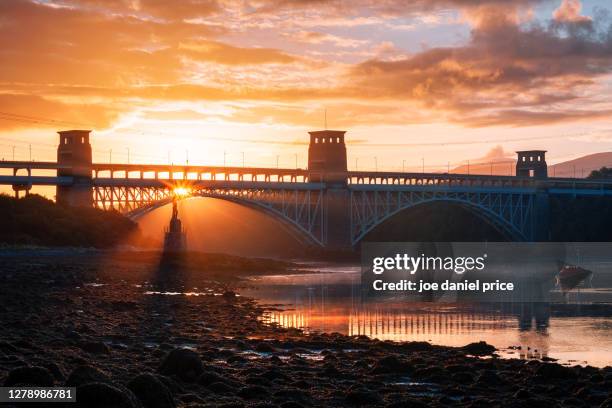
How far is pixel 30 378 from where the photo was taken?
49.2ft

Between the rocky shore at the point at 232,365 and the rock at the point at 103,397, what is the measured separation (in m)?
0.01

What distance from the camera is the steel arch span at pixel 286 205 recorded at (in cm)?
9729

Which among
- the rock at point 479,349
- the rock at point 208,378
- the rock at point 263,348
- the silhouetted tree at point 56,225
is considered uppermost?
the silhouetted tree at point 56,225

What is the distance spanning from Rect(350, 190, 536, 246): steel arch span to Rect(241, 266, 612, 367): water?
55.8m

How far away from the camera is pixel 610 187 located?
156 m

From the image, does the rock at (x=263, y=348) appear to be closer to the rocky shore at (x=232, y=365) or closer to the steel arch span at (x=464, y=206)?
the rocky shore at (x=232, y=365)

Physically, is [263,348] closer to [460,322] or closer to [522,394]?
[522,394]

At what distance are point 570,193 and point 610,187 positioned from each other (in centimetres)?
1698

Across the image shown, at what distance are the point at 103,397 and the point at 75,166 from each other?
3355 inches

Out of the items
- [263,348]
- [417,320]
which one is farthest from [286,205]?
[263,348]

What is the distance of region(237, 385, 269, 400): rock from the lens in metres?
18.5

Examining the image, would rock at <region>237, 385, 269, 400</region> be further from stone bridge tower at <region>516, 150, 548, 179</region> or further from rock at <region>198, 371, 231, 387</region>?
stone bridge tower at <region>516, 150, 548, 179</region>

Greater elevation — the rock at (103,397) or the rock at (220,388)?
the rock at (103,397)

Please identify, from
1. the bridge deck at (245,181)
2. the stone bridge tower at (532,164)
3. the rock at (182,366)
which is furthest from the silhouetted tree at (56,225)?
the stone bridge tower at (532,164)
